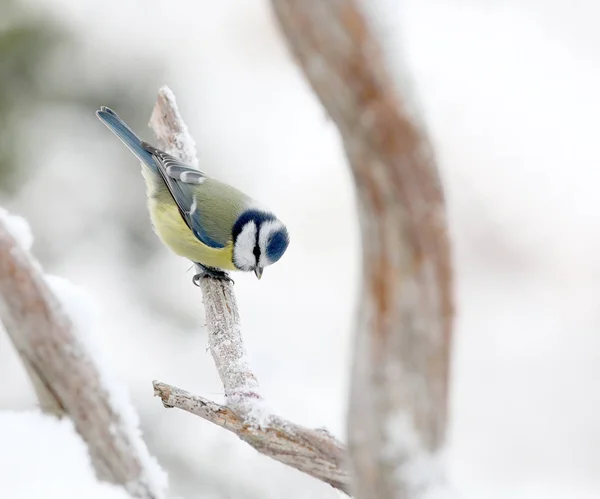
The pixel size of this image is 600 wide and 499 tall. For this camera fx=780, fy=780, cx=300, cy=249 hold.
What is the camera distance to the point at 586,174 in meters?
2.98

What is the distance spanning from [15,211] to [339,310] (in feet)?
4.27

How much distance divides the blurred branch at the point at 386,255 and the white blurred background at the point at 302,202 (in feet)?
5.03

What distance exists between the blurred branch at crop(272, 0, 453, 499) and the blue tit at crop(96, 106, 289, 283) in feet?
4.21

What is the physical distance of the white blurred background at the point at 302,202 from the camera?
2566 mm

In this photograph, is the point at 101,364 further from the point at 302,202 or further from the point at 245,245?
the point at 302,202

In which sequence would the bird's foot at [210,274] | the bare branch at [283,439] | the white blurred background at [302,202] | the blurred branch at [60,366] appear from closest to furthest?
the blurred branch at [60,366] → the bare branch at [283,439] → the bird's foot at [210,274] → the white blurred background at [302,202]

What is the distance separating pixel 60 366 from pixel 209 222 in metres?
1.27

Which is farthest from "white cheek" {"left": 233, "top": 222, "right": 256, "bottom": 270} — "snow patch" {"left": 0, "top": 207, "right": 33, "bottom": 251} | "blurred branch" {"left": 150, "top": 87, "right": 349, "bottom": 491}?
"snow patch" {"left": 0, "top": 207, "right": 33, "bottom": 251}

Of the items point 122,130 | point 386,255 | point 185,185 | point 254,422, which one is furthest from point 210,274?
point 386,255

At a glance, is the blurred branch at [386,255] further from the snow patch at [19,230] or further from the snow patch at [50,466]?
the snow patch at [19,230]

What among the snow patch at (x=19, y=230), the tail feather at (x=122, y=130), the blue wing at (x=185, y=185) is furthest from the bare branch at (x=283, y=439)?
the tail feather at (x=122, y=130)

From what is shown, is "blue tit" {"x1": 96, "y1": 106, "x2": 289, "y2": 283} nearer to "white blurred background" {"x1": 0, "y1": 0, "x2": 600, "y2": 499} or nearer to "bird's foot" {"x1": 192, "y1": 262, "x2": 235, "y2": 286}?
"bird's foot" {"x1": 192, "y1": 262, "x2": 235, "y2": 286}

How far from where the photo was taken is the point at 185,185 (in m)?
2.25

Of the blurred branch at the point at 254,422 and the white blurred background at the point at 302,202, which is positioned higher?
the white blurred background at the point at 302,202
